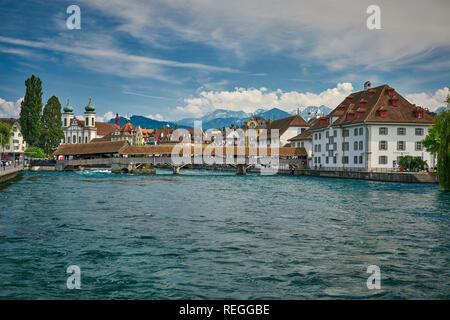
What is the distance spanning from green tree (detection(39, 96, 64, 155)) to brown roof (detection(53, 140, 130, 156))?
15.5 m

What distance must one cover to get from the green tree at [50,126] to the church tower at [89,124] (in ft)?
160

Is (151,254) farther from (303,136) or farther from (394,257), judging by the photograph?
(303,136)

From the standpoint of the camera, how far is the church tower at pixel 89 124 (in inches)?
6265

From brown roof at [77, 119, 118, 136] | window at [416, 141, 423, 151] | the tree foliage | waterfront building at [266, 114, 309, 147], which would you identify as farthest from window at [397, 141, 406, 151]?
brown roof at [77, 119, 118, 136]

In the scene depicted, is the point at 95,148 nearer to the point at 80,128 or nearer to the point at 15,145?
the point at 15,145

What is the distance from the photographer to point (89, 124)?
160875 millimetres

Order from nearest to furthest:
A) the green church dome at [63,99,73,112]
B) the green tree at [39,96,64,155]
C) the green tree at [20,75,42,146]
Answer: the green tree at [20,75,42,146] → the green tree at [39,96,64,155] → the green church dome at [63,99,73,112]

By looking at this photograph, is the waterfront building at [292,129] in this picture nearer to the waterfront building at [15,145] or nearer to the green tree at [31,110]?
the green tree at [31,110]

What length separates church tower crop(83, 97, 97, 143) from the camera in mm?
159125

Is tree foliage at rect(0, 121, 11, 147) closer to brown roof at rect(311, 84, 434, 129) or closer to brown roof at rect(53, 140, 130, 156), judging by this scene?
brown roof at rect(53, 140, 130, 156)

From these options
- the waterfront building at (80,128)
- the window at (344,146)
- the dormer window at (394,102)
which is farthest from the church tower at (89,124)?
the dormer window at (394,102)

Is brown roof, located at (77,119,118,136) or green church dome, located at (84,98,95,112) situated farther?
brown roof, located at (77,119,118,136)

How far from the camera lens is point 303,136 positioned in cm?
8300
